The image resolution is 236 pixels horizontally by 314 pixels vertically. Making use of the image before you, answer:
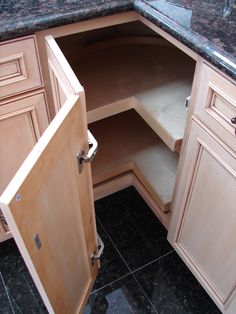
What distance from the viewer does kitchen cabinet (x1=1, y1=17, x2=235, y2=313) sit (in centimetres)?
62

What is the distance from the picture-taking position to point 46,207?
0.64 metres

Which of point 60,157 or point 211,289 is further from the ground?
point 60,157

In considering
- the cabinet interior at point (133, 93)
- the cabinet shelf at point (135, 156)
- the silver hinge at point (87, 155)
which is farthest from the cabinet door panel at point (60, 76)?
the cabinet shelf at point (135, 156)

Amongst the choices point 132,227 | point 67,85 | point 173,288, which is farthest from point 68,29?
point 173,288

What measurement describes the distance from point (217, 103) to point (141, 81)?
49 cm

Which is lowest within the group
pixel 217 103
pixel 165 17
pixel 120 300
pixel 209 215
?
pixel 120 300

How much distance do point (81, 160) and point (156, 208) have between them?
24.9 inches

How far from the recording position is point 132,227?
1338mm

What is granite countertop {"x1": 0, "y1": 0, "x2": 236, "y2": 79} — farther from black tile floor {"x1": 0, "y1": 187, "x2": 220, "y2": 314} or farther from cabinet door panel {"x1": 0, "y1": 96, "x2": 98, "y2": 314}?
black tile floor {"x1": 0, "y1": 187, "x2": 220, "y2": 314}

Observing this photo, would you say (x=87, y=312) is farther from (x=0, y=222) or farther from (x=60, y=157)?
(x=60, y=157)

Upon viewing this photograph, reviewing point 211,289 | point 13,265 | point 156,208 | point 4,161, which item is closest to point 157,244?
point 156,208

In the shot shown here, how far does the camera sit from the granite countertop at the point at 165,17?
29.3 inches

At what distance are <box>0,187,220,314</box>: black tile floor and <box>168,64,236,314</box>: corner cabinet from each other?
0.31ft

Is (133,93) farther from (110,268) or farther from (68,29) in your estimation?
(110,268)
